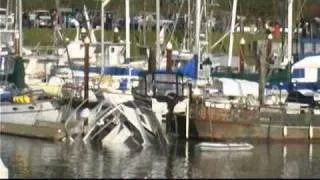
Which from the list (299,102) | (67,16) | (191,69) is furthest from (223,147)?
(67,16)

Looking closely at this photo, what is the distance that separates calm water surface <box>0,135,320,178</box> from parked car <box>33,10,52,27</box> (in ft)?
156

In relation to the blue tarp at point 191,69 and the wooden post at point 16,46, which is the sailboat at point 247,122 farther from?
the wooden post at point 16,46

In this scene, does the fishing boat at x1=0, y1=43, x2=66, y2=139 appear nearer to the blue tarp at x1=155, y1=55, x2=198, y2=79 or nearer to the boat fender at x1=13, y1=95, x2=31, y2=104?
the boat fender at x1=13, y1=95, x2=31, y2=104

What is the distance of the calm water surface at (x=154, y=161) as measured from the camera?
36938 millimetres

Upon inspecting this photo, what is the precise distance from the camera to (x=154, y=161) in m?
40.5

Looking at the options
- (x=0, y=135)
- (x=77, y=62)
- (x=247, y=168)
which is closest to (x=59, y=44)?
(x=77, y=62)

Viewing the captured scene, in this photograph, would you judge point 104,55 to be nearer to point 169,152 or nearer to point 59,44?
point 59,44

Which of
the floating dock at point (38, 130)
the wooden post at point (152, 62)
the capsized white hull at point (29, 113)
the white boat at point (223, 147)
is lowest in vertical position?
the white boat at point (223, 147)

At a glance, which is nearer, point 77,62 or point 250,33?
point 77,62

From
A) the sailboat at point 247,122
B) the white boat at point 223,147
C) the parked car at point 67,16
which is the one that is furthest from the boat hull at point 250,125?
the parked car at point 67,16

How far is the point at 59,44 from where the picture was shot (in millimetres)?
72750

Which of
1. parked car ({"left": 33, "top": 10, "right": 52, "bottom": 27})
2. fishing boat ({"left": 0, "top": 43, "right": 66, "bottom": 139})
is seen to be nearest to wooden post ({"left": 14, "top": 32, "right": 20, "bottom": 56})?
fishing boat ({"left": 0, "top": 43, "right": 66, "bottom": 139})

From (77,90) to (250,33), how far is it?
38447 millimetres

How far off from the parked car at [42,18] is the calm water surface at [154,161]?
47.6 meters
